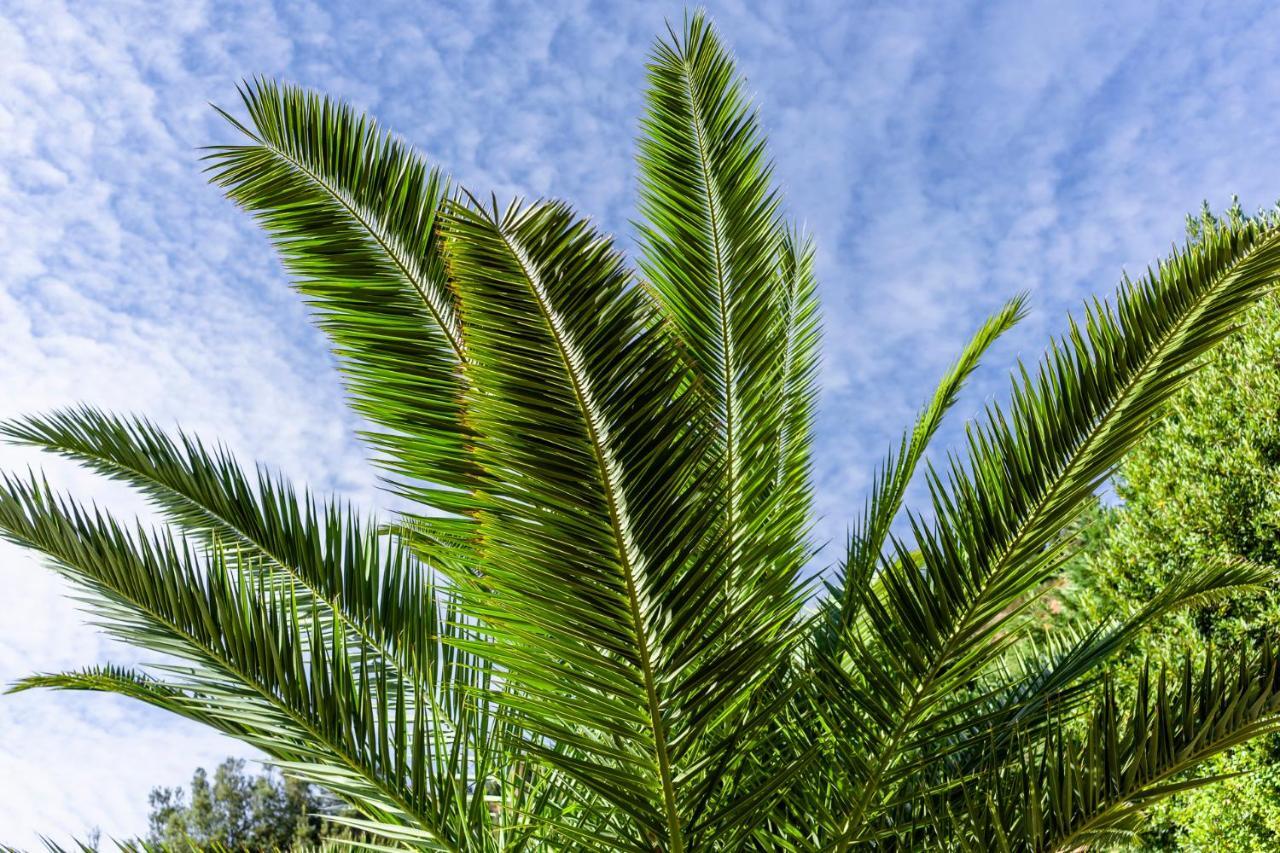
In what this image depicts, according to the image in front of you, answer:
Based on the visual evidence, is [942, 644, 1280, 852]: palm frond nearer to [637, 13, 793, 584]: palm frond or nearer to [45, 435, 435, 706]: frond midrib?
[637, 13, 793, 584]: palm frond

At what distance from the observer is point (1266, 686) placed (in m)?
2.43

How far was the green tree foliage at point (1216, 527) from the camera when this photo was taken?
6758 millimetres

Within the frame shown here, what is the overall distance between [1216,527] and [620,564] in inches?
281

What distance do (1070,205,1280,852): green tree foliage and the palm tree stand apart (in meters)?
4.33

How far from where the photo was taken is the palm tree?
91.4 inches

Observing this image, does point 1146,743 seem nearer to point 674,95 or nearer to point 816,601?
point 816,601

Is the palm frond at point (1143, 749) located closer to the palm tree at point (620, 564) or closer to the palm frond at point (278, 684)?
the palm tree at point (620, 564)

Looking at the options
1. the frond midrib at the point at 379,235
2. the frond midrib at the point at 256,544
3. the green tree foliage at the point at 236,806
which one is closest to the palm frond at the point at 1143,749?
the frond midrib at the point at 256,544

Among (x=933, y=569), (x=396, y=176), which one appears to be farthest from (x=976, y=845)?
(x=396, y=176)

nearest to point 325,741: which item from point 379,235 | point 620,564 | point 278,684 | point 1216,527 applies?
point 278,684

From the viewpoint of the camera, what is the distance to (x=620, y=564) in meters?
2.35

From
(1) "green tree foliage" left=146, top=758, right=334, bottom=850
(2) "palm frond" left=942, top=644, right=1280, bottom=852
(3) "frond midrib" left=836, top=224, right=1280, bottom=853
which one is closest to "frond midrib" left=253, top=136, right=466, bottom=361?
(3) "frond midrib" left=836, top=224, right=1280, bottom=853

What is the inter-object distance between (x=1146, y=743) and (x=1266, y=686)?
34 centimetres

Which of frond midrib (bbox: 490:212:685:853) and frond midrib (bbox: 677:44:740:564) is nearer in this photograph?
frond midrib (bbox: 490:212:685:853)
